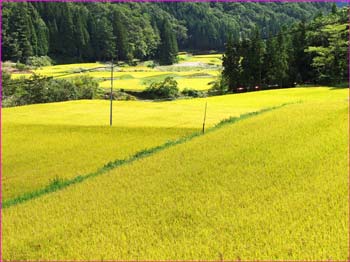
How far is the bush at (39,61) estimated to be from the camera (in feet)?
256

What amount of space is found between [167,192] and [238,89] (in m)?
41.6

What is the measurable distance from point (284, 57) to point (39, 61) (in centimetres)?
4989

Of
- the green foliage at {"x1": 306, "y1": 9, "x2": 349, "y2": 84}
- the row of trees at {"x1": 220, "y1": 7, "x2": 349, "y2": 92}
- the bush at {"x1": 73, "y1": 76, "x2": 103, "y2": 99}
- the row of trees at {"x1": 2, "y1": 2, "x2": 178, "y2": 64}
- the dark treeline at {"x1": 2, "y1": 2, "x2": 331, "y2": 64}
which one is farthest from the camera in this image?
the dark treeline at {"x1": 2, "y1": 2, "x2": 331, "y2": 64}

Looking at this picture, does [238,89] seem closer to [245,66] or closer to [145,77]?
[245,66]

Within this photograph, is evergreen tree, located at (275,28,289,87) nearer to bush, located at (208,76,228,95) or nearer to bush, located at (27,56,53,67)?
bush, located at (208,76,228,95)

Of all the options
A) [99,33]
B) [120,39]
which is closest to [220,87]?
[120,39]

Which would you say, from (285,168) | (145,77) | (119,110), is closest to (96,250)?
(285,168)

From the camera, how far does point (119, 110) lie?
28.8 meters

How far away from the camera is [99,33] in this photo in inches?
3686

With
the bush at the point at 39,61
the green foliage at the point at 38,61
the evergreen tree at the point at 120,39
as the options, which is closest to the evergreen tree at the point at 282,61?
the green foliage at the point at 38,61

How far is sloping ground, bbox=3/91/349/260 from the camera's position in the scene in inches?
266

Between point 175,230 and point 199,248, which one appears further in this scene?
point 175,230

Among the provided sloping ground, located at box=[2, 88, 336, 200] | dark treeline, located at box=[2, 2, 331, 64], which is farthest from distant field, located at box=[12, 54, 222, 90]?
sloping ground, located at box=[2, 88, 336, 200]

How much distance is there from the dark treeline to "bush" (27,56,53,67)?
1246 millimetres
